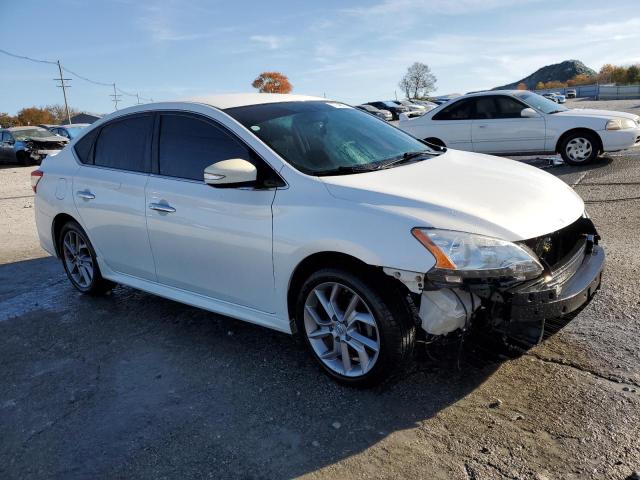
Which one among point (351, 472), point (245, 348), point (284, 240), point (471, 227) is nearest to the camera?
point (351, 472)

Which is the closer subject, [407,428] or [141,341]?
[407,428]

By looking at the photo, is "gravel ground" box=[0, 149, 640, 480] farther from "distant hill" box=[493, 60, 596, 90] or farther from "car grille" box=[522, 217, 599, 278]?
"distant hill" box=[493, 60, 596, 90]

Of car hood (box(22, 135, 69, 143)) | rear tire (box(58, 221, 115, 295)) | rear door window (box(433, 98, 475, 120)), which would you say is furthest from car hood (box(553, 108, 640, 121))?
car hood (box(22, 135, 69, 143))

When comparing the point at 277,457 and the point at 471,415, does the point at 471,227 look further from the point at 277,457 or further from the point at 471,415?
the point at 277,457

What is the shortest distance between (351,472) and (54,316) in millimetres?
3350

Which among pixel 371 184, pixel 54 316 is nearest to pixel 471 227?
pixel 371 184

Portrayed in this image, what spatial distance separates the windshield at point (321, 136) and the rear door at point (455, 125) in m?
7.20

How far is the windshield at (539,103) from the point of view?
10.5 m

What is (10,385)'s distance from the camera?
359 cm

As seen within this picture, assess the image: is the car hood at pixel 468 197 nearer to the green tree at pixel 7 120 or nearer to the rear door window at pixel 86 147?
the rear door window at pixel 86 147

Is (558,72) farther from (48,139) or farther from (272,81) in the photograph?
(48,139)

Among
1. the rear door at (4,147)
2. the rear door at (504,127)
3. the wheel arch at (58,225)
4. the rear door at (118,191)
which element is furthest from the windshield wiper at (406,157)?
the rear door at (4,147)

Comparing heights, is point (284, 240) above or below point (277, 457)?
above

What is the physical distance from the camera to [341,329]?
10.4 ft
